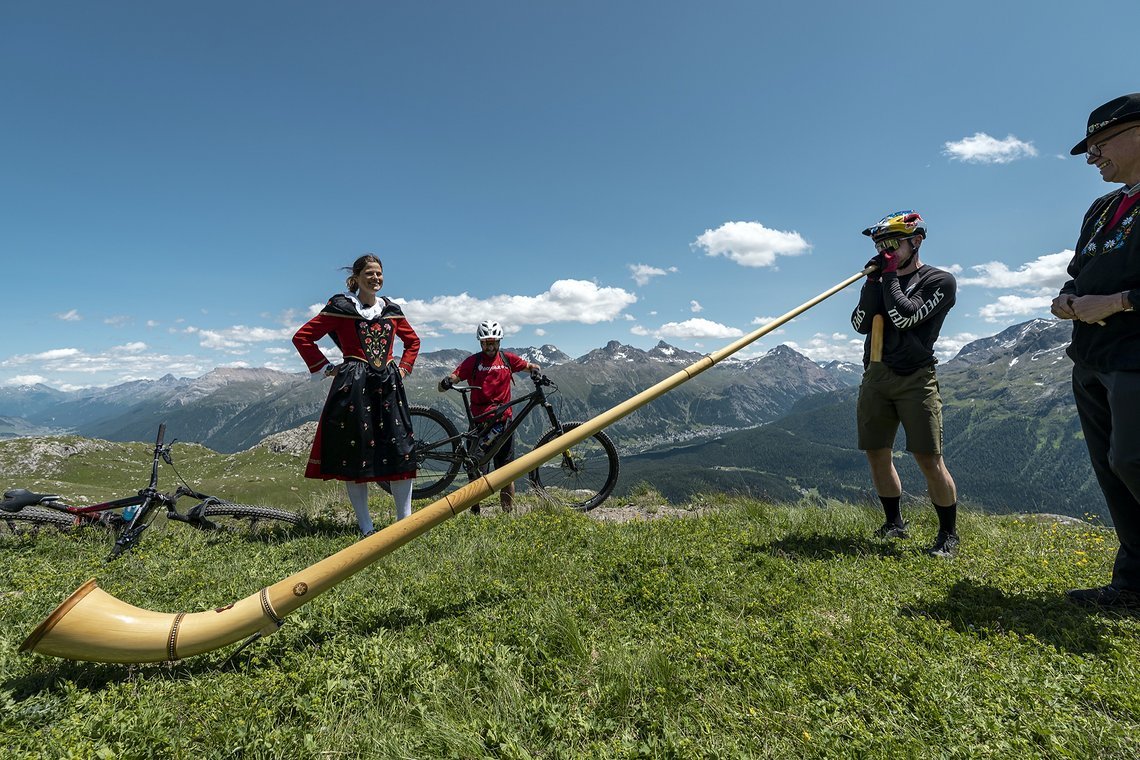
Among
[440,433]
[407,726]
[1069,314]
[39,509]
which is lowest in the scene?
[407,726]

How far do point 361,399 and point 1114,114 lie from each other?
24.3ft

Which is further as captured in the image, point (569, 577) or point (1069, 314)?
point (569, 577)

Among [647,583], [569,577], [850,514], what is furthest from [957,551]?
[569,577]

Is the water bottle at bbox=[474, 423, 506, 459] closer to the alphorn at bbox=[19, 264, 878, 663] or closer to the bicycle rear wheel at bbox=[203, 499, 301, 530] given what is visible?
the bicycle rear wheel at bbox=[203, 499, 301, 530]

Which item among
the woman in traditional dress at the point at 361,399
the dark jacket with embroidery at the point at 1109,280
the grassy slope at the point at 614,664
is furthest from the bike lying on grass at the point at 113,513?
the dark jacket with embroidery at the point at 1109,280

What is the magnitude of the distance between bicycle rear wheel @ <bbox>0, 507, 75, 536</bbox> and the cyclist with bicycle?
15.8 feet

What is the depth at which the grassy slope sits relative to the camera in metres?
2.36

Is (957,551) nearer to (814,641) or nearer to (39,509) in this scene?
(814,641)

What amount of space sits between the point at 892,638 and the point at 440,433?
7050 millimetres

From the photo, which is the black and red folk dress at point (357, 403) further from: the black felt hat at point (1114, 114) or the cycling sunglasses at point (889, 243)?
the black felt hat at point (1114, 114)

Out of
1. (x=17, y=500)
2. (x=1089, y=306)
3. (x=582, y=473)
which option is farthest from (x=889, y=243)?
(x=17, y=500)

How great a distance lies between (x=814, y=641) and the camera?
316 cm

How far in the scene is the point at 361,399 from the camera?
235 inches

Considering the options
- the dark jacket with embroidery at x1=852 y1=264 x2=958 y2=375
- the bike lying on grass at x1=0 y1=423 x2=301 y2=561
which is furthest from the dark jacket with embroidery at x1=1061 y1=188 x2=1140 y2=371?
the bike lying on grass at x1=0 y1=423 x2=301 y2=561
